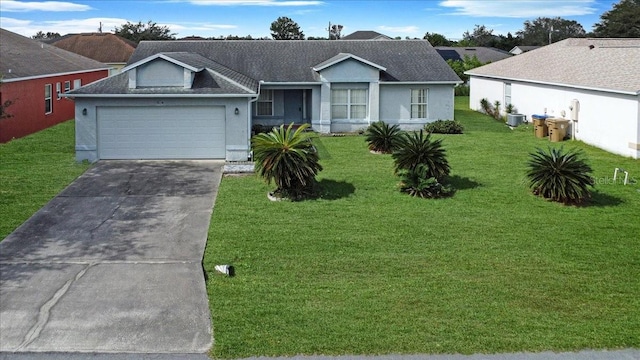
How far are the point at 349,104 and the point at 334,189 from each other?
37.9 feet

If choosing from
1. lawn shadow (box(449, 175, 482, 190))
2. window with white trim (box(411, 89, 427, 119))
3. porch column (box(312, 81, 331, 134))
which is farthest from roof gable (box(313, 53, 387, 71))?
lawn shadow (box(449, 175, 482, 190))

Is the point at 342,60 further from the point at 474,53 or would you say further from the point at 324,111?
the point at 474,53

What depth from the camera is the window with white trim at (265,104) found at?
28.3 meters

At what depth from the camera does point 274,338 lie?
873cm

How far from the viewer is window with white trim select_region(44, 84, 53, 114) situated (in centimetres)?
3080

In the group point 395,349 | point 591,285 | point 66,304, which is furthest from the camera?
point 591,285

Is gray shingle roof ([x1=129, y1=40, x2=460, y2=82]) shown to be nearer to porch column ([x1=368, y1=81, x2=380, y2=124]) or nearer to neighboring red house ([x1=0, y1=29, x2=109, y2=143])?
porch column ([x1=368, y1=81, x2=380, y2=124])

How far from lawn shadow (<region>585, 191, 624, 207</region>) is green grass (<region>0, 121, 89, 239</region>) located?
1365 cm

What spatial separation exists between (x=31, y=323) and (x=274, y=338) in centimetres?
362

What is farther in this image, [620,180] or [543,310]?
[620,180]

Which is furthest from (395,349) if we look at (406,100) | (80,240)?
(406,100)

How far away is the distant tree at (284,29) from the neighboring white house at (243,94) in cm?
5579

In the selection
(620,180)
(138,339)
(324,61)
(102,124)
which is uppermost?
(324,61)

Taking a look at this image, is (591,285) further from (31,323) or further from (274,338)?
(31,323)
